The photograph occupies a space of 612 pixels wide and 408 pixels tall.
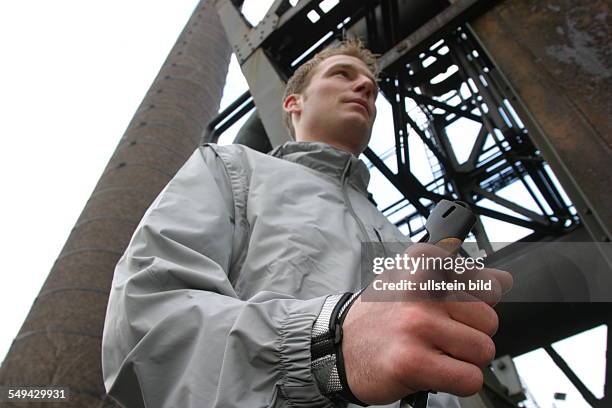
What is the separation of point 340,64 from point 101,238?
4.09 meters

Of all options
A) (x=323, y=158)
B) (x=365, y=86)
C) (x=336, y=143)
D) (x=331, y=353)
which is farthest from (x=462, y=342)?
(x=365, y=86)

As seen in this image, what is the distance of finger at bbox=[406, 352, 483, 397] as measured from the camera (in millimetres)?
673

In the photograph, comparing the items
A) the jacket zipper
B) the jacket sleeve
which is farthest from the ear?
the jacket sleeve

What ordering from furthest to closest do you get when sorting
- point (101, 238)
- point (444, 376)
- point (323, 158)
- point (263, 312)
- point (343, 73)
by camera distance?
point (101, 238)
point (343, 73)
point (323, 158)
point (263, 312)
point (444, 376)

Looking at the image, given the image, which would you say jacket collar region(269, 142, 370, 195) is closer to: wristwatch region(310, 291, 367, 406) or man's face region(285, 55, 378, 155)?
man's face region(285, 55, 378, 155)

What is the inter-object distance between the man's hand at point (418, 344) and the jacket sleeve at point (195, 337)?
0.45 ft

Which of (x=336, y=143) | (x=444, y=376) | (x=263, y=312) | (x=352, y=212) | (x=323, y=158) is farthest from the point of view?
(x=336, y=143)

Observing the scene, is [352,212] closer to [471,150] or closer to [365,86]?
[365,86]

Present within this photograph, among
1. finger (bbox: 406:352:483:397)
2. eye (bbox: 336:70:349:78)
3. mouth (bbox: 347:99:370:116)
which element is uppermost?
eye (bbox: 336:70:349:78)

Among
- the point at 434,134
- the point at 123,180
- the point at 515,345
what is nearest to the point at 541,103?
the point at 515,345

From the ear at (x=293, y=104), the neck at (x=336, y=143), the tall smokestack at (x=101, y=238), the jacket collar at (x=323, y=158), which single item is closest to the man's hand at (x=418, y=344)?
the jacket collar at (x=323, y=158)

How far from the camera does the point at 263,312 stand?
0.94 meters

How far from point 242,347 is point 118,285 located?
40 centimetres

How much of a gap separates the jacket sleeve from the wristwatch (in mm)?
17
